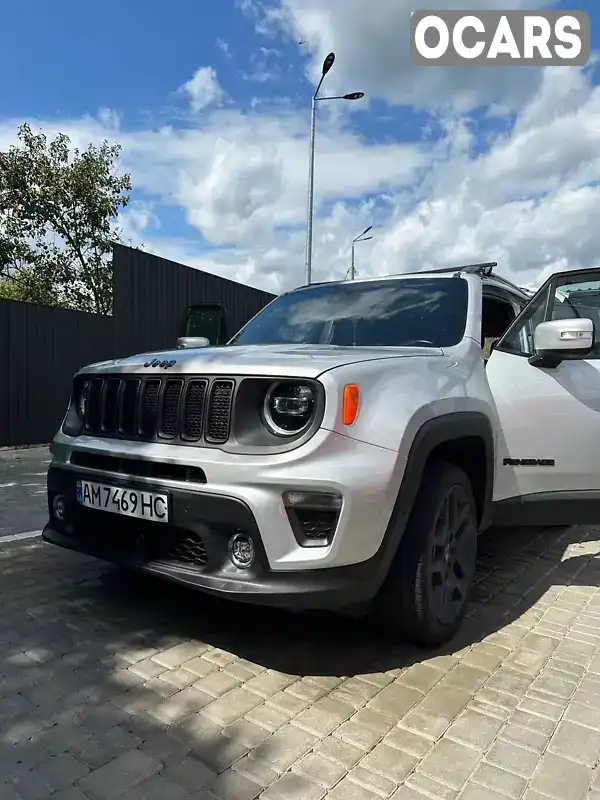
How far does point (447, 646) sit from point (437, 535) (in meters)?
0.56

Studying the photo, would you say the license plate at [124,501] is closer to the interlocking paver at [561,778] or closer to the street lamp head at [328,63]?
the interlocking paver at [561,778]

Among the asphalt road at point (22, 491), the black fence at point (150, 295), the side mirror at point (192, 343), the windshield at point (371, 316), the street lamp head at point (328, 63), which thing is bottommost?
the asphalt road at point (22, 491)

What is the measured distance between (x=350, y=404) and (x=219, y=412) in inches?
22.1

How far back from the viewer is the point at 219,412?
103 inches

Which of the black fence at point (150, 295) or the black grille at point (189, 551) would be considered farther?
the black fence at point (150, 295)

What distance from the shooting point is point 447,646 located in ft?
9.75

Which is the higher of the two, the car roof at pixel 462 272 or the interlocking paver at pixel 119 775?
the car roof at pixel 462 272

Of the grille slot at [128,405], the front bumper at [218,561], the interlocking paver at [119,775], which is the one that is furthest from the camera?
the grille slot at [128,405]

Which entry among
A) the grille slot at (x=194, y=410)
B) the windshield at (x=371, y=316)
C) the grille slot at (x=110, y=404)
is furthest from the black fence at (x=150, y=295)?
the grille slot at (x=194, y=410)

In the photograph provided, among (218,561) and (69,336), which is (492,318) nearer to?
(218,561)

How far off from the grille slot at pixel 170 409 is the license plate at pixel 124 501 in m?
0.28

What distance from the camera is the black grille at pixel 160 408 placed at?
8.60ft

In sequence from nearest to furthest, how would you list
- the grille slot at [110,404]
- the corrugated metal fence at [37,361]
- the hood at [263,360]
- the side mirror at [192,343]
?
1. the hood at [263,360]
2. the grille slot at [110,404]
3. the side mirror at [192,343]
4. the corrugated metal fence at [37,361]

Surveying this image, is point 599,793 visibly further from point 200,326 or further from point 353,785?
point 200,326
